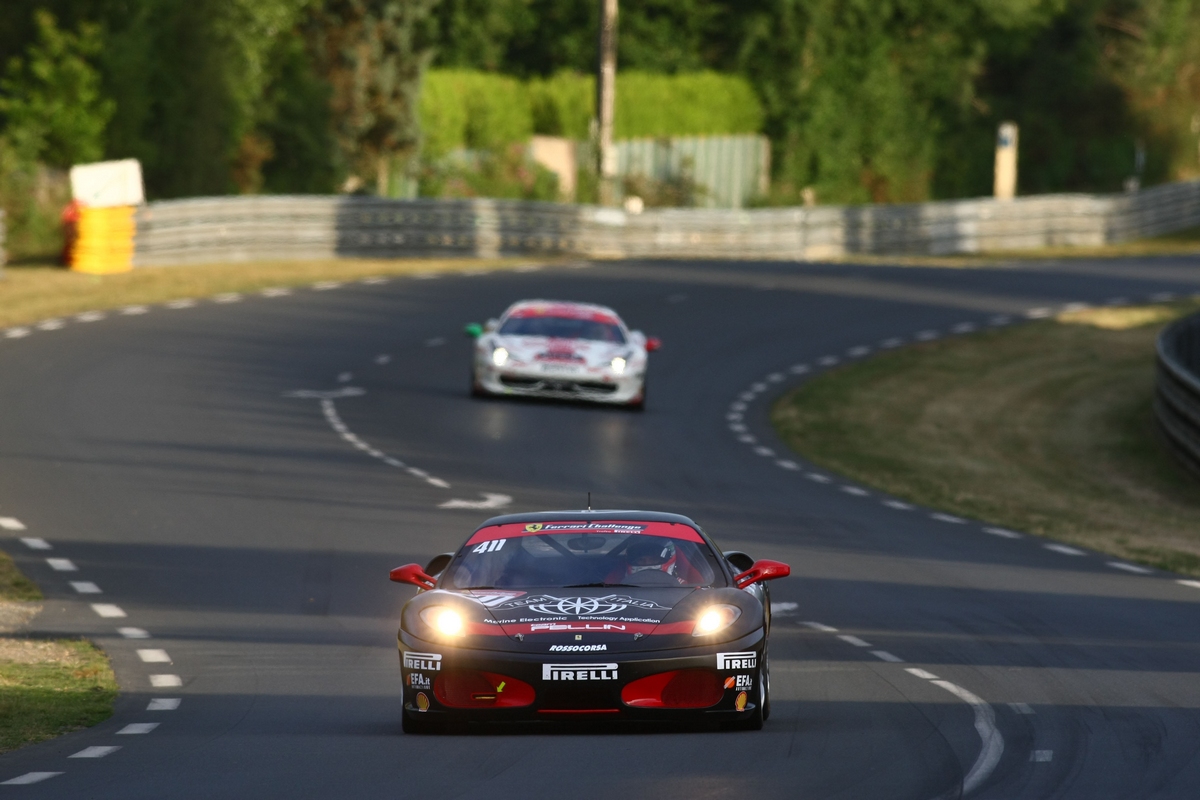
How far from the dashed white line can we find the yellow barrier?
27.0 metres

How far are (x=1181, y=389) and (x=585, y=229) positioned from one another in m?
22.2

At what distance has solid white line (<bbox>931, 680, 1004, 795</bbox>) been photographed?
346 inches

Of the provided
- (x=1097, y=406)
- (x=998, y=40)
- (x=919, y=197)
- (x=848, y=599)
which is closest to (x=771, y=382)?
(x=1097, y=406)

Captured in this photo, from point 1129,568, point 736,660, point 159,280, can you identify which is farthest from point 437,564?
point 159,280

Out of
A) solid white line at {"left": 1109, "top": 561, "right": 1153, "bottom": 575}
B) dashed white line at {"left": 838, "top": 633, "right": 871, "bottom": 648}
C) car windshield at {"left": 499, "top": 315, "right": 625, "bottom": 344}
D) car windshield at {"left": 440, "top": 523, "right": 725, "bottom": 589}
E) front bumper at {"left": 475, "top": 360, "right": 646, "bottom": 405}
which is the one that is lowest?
solid white line at {"left": 1109, "top": 561, "right": 1153, "bottom": 575}

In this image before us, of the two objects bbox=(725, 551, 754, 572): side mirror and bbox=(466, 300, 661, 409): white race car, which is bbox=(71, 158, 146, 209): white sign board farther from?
bbox=(725, 551, 754, 572): side mirror

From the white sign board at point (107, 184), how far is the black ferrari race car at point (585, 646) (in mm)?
29156

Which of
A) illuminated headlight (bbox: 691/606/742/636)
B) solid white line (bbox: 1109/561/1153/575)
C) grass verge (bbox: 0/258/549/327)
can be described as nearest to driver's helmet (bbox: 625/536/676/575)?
illuminated headlight (bbox: 691/606/742/636)

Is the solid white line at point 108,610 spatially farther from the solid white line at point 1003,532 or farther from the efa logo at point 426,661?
the solid white line at point 1003,532

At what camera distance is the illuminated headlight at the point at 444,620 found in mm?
10023

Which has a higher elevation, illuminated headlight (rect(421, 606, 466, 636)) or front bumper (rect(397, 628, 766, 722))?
illuminated headlight (rect(421, 606, 466, 636))

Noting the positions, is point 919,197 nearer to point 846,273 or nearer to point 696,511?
point 846,273

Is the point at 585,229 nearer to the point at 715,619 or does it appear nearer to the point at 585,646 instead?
the point at 715,619

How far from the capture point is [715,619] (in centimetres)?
1007
